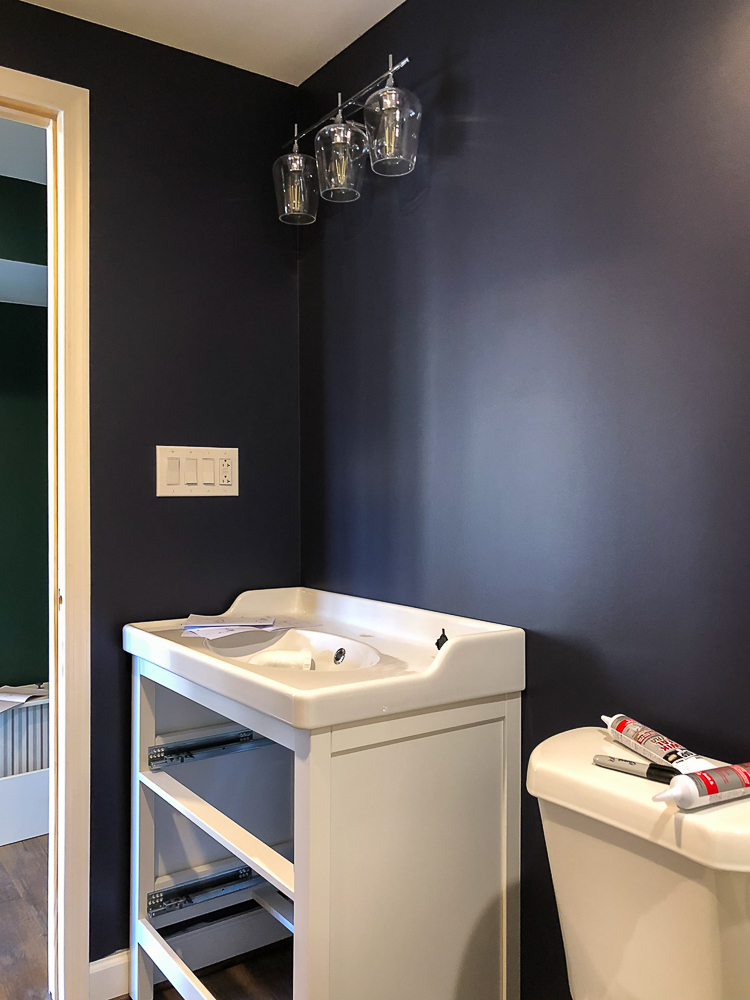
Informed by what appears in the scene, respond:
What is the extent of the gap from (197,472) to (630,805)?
1.31 metres

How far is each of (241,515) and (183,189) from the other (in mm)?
821

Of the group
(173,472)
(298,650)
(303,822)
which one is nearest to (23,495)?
(173,472)

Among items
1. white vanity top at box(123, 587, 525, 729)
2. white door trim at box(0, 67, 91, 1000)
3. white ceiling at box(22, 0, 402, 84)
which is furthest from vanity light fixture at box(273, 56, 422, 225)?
white vanity top at box(123, 587, 525, 729)

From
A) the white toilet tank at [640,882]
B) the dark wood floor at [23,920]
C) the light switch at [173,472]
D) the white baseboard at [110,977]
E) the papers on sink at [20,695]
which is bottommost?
the dark wood floor at [23,920]

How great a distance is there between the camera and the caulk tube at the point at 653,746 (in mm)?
1000

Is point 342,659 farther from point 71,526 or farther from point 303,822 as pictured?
point 71,526

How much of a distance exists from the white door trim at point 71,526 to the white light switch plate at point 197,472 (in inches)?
7.3

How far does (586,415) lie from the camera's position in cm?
132

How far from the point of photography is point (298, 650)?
173 centimetres

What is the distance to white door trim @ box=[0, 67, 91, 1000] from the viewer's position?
5.72 feet

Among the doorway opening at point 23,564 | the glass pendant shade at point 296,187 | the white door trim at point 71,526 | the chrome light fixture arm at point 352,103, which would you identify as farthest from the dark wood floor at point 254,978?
the chrome light fixture arm at point 352,103

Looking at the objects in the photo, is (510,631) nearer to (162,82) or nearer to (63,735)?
(63,735)

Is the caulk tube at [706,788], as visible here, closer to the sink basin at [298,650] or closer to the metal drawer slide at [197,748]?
the sink basin at [298,650]

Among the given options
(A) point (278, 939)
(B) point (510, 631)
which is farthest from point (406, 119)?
(A) point (278, 939)
